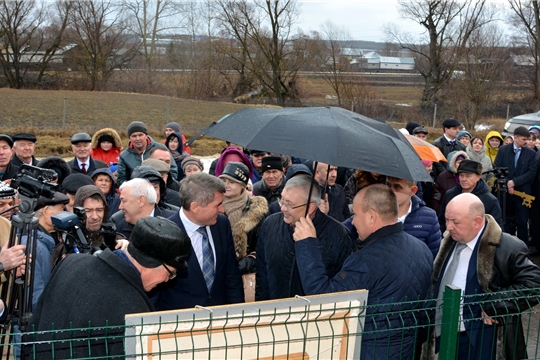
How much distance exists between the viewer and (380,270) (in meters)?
3.35

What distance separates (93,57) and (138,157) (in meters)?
33.6

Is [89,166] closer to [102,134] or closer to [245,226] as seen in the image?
[102,134]

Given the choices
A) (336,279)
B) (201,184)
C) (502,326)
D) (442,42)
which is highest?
(442,42)

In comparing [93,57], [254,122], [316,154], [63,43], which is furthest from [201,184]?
[63,43]

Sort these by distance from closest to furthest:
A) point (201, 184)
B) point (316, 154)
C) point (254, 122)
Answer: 1. point (316, 154)
2. point (254, 122)
3. point (201, 184)

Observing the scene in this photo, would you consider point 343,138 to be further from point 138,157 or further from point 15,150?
point 15,150

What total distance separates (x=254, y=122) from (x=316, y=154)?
610 mm

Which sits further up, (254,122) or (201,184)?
(254,122)

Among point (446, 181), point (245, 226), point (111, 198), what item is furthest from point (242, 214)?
point (446, 181)

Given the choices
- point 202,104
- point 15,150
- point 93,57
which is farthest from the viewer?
point 93,57

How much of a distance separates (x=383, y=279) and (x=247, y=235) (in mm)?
1742

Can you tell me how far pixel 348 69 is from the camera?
30.4m

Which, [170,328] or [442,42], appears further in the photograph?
[442,42]

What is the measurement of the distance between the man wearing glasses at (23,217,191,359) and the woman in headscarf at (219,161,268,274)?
1.83 metres
